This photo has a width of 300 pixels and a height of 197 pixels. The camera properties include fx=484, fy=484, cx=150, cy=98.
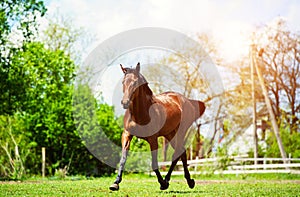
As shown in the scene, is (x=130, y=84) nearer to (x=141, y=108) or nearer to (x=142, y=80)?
(x=142, y=80)

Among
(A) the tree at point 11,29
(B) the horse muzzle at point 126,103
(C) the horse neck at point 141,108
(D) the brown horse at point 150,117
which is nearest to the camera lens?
(B) the horse muzzle at point 126,103

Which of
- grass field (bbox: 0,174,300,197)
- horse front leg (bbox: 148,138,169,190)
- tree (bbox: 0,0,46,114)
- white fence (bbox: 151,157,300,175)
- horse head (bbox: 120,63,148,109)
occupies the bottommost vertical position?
grass field (bbox: 0,174,300,197)

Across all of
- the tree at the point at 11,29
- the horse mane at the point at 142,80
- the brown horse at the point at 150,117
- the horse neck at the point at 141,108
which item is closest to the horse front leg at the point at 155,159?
the brown horse at the point at 150,117

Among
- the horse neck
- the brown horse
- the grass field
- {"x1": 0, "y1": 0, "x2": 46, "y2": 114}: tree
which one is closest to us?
the brown horse

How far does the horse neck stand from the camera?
8.99m

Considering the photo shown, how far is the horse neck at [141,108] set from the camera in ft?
29.5

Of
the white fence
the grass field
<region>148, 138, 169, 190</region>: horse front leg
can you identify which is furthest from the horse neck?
the white fence

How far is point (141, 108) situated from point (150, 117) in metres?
0.27

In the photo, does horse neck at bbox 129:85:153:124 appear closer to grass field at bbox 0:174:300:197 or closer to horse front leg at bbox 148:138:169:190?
horse front leg at bbox 148:138:169:190

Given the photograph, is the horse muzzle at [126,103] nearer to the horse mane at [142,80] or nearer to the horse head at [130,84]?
the horse head at [130,84]

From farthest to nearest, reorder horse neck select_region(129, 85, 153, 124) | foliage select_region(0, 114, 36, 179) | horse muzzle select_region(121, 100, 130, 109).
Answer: foliage select_region(0, 114, 36, 179)
horse neck select_region(129, 85, 153, 124)
horse muzzle select_region(121, 100, 130, 109)

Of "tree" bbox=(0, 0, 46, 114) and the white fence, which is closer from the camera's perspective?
"tree" bbox=(0, 0, 46, 114)

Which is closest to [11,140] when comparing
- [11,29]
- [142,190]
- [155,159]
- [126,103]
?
[11,29]

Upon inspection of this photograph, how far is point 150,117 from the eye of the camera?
9.20 m
